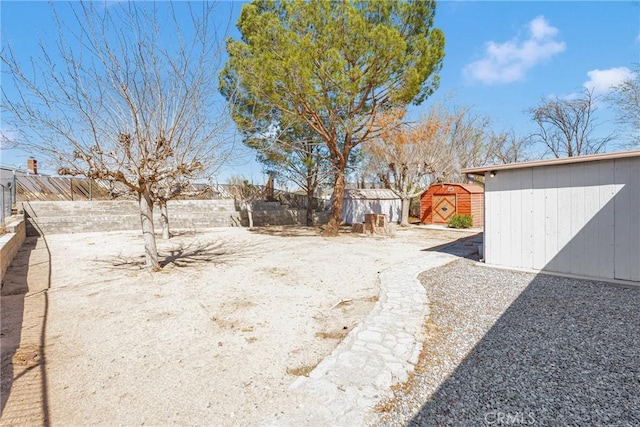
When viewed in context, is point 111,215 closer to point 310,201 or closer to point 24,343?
point 310,201

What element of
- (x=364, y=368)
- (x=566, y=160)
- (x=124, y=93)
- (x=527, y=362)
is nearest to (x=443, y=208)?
(x=566, y=160)

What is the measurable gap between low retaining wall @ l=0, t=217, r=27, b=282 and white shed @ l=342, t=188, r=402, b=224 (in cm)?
1341

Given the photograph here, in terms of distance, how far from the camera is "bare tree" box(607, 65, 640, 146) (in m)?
13.6

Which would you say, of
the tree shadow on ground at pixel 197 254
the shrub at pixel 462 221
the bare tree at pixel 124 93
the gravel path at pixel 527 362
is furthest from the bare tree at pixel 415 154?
the gravel path at pixel 527 362

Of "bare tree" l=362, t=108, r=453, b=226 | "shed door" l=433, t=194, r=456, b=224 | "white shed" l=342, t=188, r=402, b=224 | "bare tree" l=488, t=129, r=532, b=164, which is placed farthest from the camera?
"bare tree" l=488, t=129, r=532, b=164

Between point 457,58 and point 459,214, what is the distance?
24.6 ft

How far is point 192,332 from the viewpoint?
3.18m

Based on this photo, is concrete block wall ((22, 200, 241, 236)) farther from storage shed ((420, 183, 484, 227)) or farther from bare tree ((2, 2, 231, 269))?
storage shed ((420, 183, 484, 227))

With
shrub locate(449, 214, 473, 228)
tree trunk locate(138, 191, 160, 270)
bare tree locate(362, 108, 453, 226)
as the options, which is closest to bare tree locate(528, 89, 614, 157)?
bare tree locate(362, 108, 453, 226)

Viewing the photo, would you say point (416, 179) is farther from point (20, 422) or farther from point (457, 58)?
point (20, 422)

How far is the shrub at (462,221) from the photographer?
13.9 m

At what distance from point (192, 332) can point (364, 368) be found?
6.15 feet

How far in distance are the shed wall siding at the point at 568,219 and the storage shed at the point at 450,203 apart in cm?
981

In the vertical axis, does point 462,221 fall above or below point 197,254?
above
